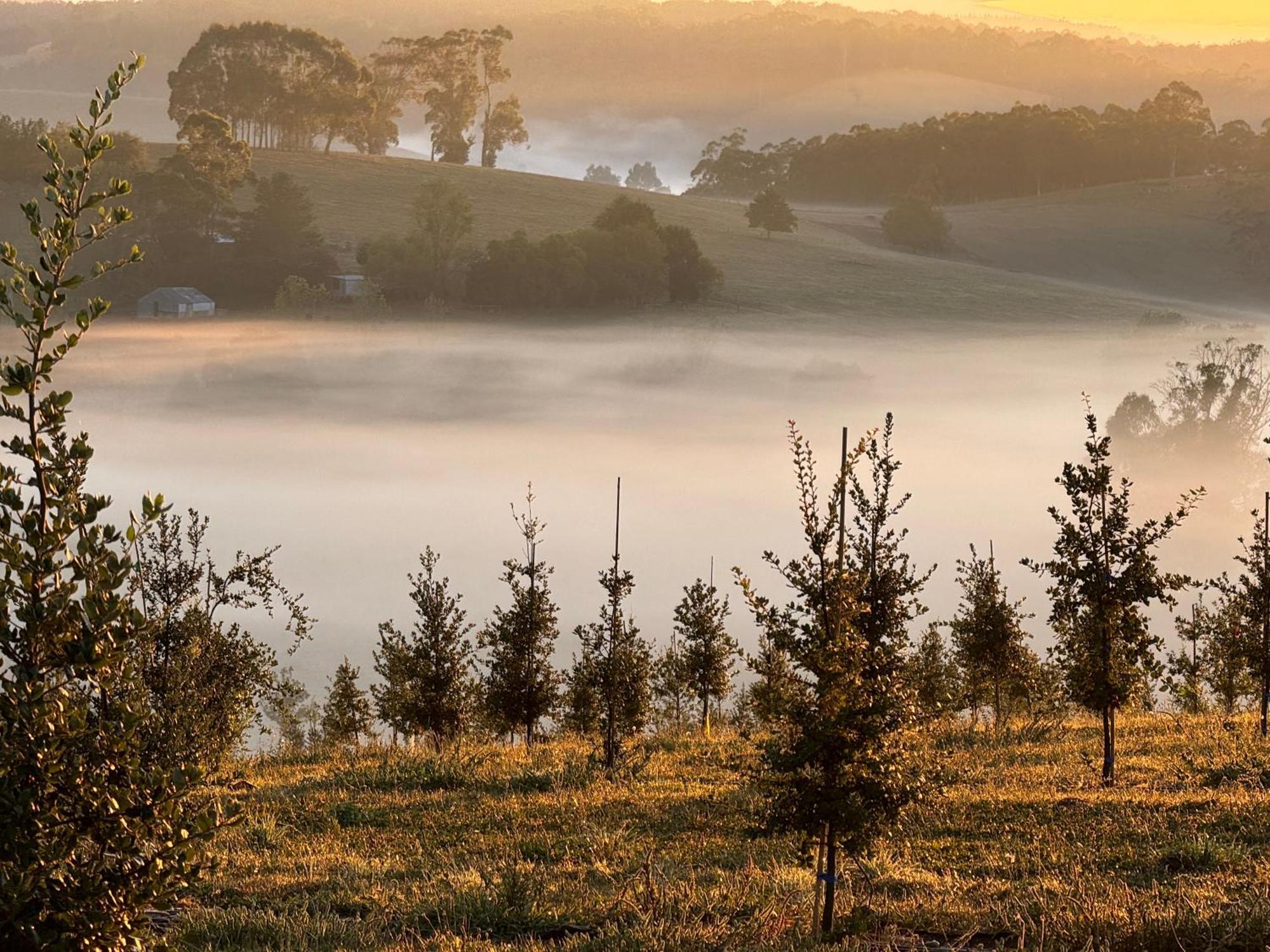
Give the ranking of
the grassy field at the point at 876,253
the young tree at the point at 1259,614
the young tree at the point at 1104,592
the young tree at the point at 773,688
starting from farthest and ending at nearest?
the grassy field at the point at 876,253 < the young tree at the point at 1259,614 < the young tree at the point at 1104,592 < the young tree at the point at 773,688

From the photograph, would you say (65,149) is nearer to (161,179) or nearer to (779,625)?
(161,179)

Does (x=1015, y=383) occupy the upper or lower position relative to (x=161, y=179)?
lower

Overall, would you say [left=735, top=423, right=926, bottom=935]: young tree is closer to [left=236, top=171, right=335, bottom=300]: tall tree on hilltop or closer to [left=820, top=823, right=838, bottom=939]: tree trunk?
[left=820, top=823, right=838, bottom=939]: tree trunk

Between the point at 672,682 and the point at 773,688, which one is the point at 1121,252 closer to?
the point at 672,682

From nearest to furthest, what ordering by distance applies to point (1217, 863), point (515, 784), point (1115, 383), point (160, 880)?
point (160, 880) < point (1217, 863) < point (515, 784) < point (1115, 383)

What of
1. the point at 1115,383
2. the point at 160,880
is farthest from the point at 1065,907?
the point at 1115,383

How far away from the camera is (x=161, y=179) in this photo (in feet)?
492

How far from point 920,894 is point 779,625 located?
4.70 meters

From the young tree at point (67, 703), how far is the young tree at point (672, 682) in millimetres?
35334

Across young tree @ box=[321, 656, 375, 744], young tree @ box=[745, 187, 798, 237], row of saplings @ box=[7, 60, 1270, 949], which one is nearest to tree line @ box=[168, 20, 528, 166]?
young tree @ box=[745, 187, 798, 237]

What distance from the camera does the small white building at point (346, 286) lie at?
155m

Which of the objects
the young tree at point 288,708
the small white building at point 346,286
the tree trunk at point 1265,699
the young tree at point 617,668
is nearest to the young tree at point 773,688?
the young tree at point 617,668

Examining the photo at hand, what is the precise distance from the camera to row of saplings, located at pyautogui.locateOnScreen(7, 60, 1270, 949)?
7.42m

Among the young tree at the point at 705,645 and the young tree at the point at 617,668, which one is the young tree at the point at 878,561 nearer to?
the young tree at the point at 617,668
